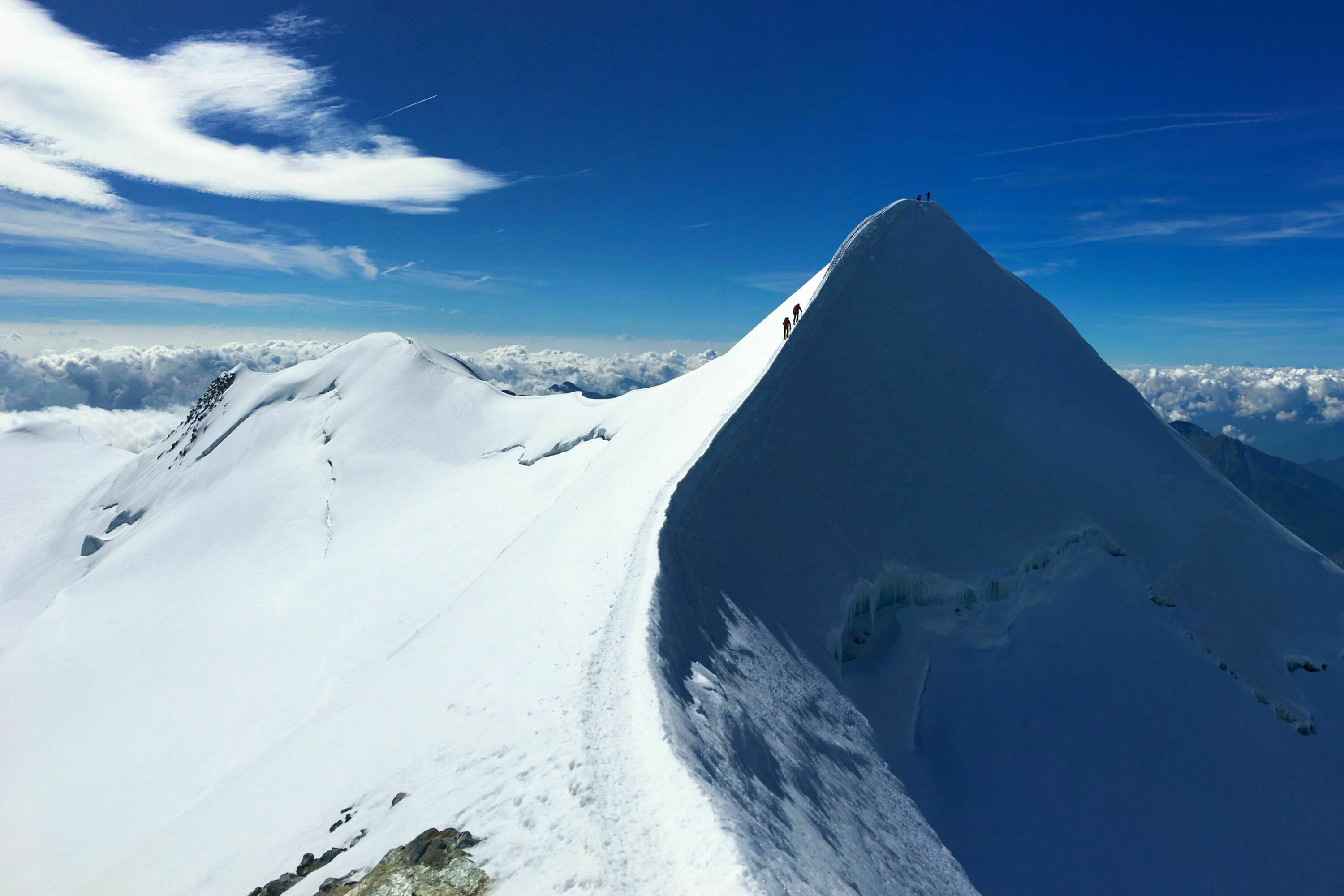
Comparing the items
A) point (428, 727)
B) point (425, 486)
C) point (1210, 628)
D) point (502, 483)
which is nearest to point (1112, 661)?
point (1210, 628)

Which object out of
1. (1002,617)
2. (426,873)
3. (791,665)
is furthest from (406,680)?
(1002,617)

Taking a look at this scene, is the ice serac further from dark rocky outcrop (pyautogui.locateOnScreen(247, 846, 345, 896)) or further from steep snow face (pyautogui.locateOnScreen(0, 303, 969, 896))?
dark rocky outcrop (pyautogui.locateOnScreen(247, 846, 345, 896))

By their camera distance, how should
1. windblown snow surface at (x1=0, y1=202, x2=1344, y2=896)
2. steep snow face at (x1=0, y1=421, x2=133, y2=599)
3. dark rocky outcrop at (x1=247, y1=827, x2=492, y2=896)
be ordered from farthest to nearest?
steep snow face at (x1=0, y1=421, x2=133, y2=599) → windblown snow surface at (x1=0, y1=202, x2=1344, y2=896) → dark rocky outcrop at (x1=247, y1=827, x2=492, y2=896)

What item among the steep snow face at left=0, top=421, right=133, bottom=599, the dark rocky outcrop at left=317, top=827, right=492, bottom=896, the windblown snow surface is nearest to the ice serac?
the windblown snow surface

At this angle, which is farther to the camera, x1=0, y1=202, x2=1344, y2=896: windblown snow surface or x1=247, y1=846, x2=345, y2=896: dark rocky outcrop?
x1=0, y1=202, x2=1344, y2=896: windblown snow surface

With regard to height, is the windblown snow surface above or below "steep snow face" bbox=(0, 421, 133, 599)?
below

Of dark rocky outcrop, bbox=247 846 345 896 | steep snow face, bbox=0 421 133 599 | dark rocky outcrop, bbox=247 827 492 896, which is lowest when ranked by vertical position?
dark rocky outcrop, bbox=247 846 345 896

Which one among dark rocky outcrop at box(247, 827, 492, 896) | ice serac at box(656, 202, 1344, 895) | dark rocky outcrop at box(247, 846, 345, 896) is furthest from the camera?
ice serac at box(656, 202, 1344, 895)
